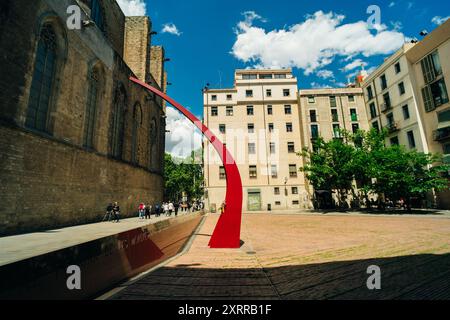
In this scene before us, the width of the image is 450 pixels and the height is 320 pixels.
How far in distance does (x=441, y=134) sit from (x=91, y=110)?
33.6 meters

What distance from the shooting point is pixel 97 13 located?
21.3m

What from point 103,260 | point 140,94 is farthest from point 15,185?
point 140,94

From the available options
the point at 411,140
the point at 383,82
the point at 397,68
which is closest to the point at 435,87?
the point at 397,68

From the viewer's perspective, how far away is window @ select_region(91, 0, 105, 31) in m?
20.5

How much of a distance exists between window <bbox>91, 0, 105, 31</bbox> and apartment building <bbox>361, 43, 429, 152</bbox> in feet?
112

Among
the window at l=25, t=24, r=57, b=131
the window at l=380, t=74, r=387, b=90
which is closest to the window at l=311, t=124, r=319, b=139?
the window at l=380, t=74, r=387, b=90

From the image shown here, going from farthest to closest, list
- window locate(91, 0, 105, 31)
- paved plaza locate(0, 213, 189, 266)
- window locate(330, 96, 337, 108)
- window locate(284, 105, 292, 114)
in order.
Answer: window locate(284, 105, 292, 114) → window locate(330, 96, 337, 108) → window locate(91, 0, 105, 31) → paved plaza locate(0, 213, 189, 266)

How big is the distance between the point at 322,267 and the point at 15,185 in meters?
12.9

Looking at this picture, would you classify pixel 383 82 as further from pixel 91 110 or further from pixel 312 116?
pixel 91 110

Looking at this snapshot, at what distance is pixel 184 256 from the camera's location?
247 inches

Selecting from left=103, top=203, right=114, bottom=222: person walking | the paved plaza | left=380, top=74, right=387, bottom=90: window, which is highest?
left=380, top=74, right=387, bottom=90: window

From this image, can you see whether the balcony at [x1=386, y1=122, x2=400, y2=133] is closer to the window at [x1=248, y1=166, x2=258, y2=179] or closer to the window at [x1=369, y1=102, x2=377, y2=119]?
the window at [x1=369, y1=102, x2=377, y2=119]

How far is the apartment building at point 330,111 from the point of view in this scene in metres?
Answer: 35.3
